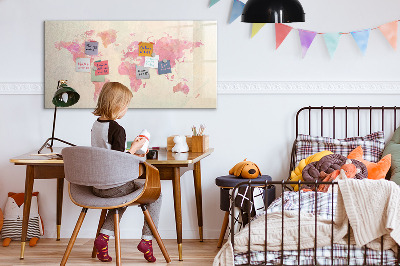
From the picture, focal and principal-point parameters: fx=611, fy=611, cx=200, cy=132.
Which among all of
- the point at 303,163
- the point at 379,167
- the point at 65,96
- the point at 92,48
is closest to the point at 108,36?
the point at 92,48

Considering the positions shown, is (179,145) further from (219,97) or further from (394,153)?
(394,153)

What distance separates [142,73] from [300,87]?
1.13m

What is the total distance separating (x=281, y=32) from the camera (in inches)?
170

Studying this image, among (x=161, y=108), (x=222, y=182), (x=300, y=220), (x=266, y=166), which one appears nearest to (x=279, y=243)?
(x=300, y=220)

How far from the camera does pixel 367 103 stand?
434cm

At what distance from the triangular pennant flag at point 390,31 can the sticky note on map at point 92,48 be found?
2.01 meters

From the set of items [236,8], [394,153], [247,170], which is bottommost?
[247,170]

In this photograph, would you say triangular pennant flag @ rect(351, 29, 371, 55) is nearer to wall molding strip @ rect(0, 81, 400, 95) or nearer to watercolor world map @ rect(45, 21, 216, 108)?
wall molding strip @ rect(0, 81, 400, 95)

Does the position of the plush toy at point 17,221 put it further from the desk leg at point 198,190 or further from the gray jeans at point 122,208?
the desk leg at point 198,190

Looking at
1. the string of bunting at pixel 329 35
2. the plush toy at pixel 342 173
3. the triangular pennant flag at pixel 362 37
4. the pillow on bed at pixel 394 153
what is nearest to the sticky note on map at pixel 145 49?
the string of bunting at pixel 329 35

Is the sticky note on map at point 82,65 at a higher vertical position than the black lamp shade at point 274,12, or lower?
lower

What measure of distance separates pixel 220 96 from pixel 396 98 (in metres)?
1.25

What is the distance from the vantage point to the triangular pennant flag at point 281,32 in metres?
4.32

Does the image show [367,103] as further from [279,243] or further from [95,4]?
[95,4]
